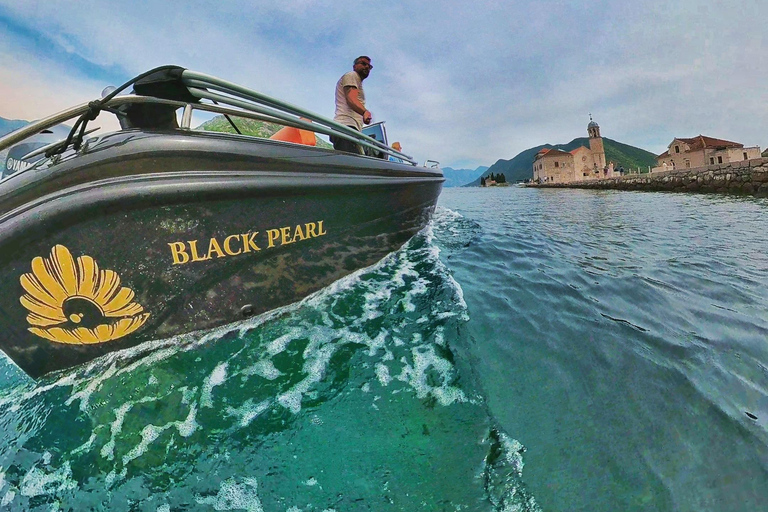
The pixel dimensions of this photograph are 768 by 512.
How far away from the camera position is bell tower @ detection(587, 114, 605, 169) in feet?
259

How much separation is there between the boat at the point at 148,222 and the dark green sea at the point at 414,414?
24 cm

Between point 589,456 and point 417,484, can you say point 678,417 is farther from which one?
point 417,484

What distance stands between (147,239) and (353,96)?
10.4 ft

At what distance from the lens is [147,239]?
1.88m

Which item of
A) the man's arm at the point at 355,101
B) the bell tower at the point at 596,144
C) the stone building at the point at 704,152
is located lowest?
the man's arm at the point at 355,101

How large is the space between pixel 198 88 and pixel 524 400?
2715mm

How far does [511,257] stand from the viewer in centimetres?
494

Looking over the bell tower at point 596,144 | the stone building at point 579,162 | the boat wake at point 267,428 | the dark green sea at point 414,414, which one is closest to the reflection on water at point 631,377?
the dark green sea at point 414,414

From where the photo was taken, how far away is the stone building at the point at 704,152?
51.5 meters

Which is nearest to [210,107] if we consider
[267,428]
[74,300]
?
[74,300]

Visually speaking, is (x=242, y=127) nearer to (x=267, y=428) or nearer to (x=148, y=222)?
(x=148, y=222)

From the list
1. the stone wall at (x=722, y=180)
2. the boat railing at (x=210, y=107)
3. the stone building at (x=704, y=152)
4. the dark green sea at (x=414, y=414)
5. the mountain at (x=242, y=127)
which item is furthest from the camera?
the stone building at (x=704, y=152)

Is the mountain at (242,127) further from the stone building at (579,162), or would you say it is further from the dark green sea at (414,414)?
the stone building at (579,162)

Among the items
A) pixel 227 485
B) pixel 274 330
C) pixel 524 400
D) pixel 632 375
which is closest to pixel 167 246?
pixel 274 330
